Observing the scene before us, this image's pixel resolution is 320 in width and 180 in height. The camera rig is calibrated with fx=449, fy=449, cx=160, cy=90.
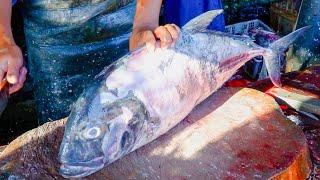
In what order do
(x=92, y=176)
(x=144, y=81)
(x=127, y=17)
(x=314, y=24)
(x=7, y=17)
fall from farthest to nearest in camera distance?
(x=314, y=24), (x=127, y=17), (x=7, y=17), (x=144, y=81), (x=92, y=176)

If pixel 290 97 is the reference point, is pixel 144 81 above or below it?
above

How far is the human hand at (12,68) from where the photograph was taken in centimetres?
202

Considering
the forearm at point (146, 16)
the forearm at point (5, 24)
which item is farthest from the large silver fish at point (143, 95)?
the forearm at point (5, 24)

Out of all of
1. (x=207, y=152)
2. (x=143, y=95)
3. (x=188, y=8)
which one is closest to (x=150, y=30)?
(x=143, y=95)

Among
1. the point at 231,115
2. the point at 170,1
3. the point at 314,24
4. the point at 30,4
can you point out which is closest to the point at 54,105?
the point at 30,4

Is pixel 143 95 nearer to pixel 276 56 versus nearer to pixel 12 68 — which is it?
pixel 12 68

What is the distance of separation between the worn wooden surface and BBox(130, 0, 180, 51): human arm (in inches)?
17.4

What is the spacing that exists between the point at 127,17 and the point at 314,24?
1625 mm

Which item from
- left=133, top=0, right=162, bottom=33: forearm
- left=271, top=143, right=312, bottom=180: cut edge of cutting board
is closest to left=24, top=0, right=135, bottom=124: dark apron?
left=133, top=0, right=162, bottom=33: forearm

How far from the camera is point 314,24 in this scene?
379cm

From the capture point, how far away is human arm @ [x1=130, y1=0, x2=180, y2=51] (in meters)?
2.22

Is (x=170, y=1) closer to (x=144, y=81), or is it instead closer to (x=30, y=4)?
(x=30, y=4)

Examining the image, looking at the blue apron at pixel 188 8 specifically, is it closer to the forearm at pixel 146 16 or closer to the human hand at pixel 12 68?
the forearm at pixel 146 16

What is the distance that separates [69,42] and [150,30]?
97cm
